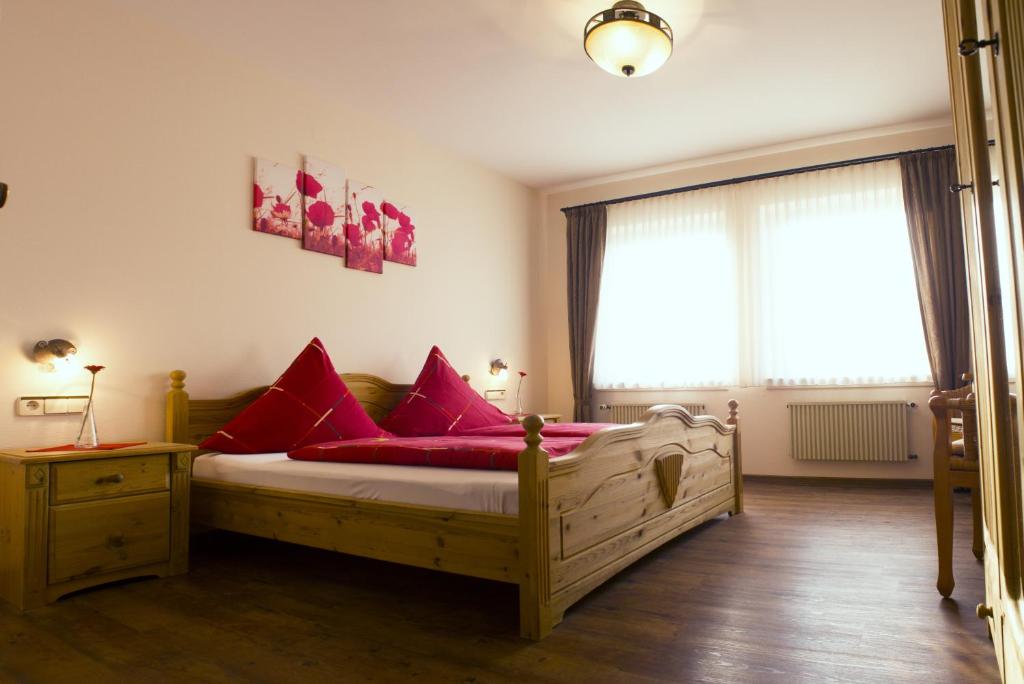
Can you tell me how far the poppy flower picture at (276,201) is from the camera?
384 centimetres

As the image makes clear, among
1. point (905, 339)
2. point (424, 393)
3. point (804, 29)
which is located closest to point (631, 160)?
point (804, 29)

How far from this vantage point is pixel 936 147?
4.86 m

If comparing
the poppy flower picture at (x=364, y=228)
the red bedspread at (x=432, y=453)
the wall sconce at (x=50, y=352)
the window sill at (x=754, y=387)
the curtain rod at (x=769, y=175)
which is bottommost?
the red bedspread at (x=432, y=453)

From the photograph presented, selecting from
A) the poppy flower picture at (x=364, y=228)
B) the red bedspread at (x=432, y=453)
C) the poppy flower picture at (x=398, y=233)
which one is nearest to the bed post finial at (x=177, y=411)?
the red bedspread at (x=432, y=453)

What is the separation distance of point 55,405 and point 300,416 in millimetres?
1062

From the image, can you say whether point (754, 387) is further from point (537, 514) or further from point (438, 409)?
point (537, 514)

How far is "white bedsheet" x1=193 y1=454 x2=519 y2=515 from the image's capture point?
227 cm

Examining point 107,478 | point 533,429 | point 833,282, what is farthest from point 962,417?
point 107,478

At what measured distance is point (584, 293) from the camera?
611cm

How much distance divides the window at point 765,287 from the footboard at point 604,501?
1.91 meters

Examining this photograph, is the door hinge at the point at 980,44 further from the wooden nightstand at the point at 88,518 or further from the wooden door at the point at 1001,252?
the wooden nightstand at the point at 88,518

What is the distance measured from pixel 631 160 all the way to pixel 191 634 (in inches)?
189

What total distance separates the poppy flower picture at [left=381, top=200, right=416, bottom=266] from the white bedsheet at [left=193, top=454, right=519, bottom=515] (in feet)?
6.50

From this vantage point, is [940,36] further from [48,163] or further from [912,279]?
[48,163]
